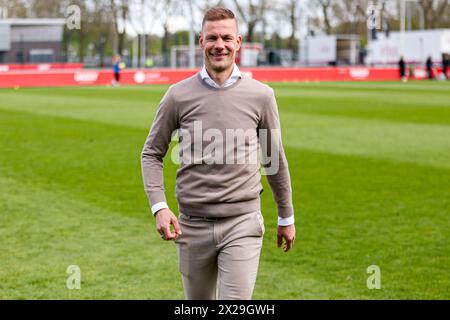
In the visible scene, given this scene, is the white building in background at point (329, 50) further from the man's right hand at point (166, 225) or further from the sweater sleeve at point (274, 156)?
the man's right hand at point (166, 225)

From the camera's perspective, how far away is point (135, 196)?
11.6 m

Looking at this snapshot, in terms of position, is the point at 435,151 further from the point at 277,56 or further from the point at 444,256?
the point at 277,56

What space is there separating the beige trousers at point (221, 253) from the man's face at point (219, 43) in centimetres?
87

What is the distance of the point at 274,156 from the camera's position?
16.5ft

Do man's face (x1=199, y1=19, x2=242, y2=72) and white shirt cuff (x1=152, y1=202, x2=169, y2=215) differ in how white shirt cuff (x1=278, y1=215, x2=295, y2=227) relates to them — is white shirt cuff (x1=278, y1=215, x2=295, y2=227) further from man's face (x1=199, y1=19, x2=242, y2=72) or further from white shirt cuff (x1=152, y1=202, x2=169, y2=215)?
man's face (x1=199, y1=19, x2=242, y2=72)

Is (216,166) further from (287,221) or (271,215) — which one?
(271,215)

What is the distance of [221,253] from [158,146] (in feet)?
2.35

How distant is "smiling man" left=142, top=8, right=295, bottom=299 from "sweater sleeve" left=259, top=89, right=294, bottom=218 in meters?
0.01

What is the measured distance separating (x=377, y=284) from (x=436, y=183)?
5567 mm

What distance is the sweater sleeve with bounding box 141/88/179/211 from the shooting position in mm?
4852

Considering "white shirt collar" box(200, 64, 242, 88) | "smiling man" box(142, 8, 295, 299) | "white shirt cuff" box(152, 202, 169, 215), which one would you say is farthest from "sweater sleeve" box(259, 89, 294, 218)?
"white shirt cuff" box(152, 202, 169, 215)

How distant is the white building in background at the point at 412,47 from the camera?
59.6 m

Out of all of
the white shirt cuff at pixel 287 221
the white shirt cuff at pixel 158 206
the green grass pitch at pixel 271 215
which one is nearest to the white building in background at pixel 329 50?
the green grass pitch at pixel 271 215

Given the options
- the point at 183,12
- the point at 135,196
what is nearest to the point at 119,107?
the point at 135,196
